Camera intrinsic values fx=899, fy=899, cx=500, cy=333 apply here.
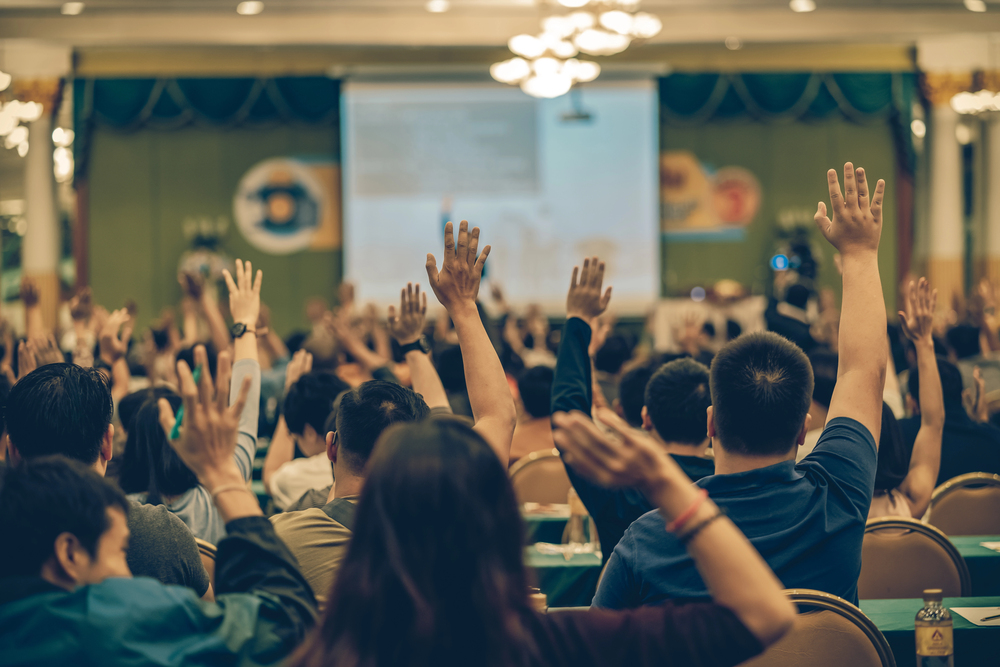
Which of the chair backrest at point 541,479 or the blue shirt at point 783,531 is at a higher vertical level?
the blue shirt at point 783,531

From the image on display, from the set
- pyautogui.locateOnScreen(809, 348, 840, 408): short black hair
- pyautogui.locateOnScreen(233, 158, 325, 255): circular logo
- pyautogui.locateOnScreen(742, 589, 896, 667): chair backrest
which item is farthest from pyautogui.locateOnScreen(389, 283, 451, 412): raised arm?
pyautogui.locateOnScreen(233, 158, 325, 255): circular logo

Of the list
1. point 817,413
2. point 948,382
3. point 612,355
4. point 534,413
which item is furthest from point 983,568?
point 612,355

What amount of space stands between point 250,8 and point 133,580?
10.1m

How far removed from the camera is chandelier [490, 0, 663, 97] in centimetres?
733

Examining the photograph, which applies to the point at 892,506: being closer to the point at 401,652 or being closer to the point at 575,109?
the point at 401,652

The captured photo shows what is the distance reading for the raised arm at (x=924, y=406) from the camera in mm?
2598

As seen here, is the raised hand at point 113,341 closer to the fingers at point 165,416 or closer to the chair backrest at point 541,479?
the chair backrest at point 541,479

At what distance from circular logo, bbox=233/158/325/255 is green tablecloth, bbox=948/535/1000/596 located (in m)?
9.72

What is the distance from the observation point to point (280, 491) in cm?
302

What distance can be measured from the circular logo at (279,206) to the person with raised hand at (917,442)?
9.44m

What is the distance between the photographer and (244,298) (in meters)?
2.55

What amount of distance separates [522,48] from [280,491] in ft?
18.2

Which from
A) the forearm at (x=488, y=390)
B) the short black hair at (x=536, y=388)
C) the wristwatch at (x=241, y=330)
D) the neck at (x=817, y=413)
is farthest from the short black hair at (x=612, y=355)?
the forearm at (x=488, y=390)

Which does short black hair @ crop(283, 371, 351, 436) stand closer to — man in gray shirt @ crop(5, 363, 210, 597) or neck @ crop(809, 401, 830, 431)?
man in gray shirt @ crop(5, 363, 210, 597)
